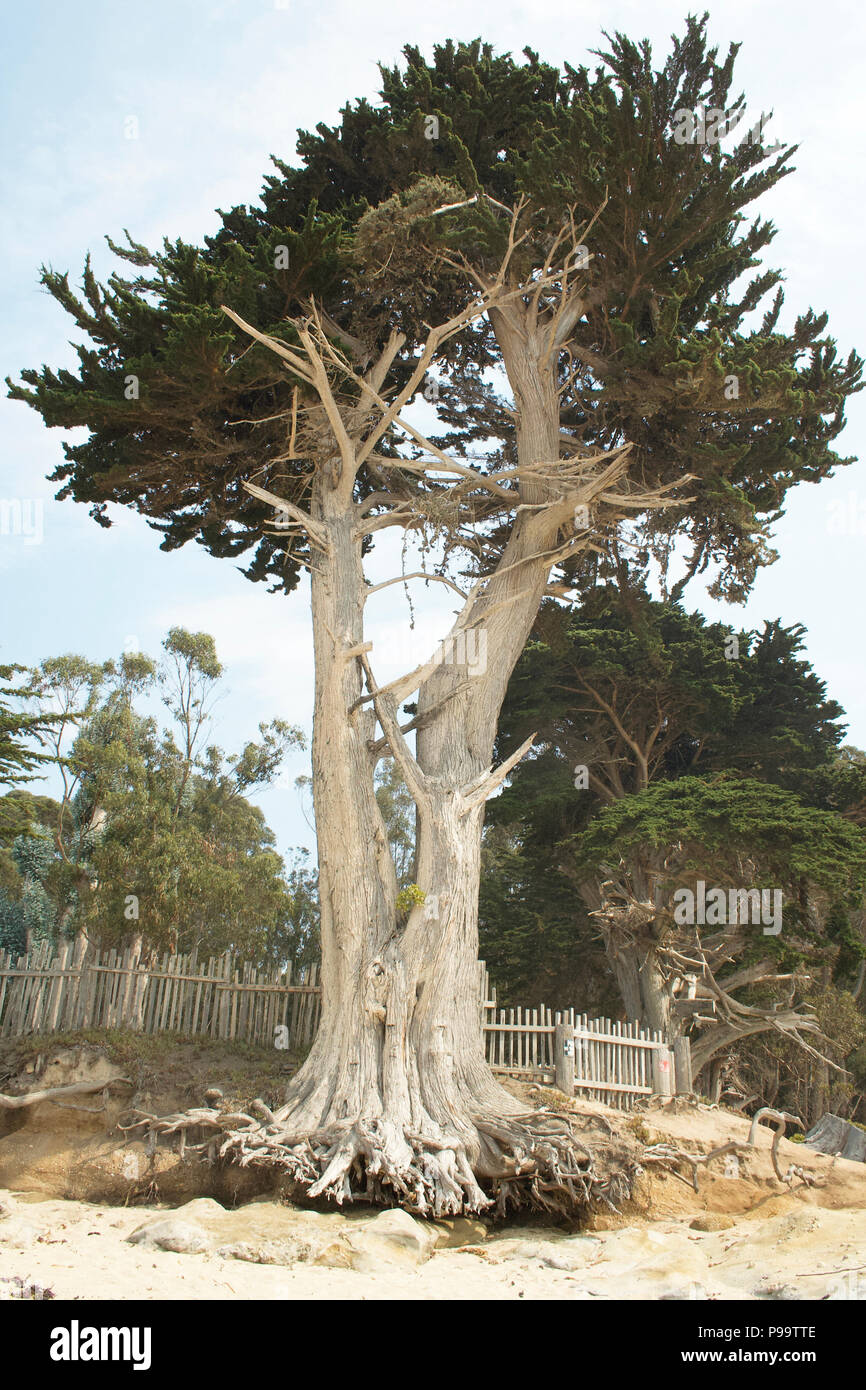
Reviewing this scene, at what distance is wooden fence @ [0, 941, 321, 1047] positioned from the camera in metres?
12.5

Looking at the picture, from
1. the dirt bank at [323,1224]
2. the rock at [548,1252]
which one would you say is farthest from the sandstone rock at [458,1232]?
the rock at [548,1252]

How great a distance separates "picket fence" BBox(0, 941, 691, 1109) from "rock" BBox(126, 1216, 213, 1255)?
4996mm

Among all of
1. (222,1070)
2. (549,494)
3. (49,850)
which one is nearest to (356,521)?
(549,494)

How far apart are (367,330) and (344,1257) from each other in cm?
1138

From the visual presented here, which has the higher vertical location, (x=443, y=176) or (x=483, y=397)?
(x=443, y=176)

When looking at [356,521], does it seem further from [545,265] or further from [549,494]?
[545,265]

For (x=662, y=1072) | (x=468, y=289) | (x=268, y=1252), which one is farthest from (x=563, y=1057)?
(x=468, y=289)

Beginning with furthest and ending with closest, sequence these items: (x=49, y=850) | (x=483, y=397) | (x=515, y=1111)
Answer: (x=49, y=850)
(x=483, y=397)
(x=515, y=1111)

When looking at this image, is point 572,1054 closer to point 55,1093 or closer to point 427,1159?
point 427,1159

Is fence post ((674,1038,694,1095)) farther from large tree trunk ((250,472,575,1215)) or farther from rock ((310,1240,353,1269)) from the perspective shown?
rock ((310,1240,353,1269))

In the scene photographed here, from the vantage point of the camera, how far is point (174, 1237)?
7340 millimetres

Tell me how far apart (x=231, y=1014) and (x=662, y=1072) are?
624 cm

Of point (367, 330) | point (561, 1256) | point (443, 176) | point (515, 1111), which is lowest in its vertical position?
point (561, 1256)

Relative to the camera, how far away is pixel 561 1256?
314 inches
